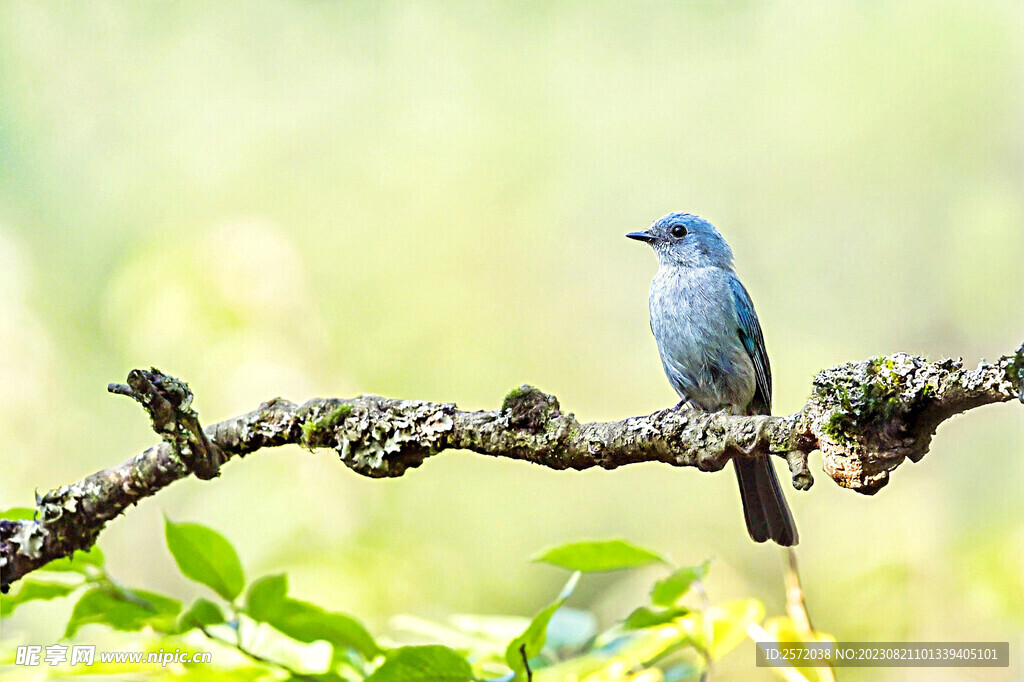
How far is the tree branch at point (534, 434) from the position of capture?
137cm

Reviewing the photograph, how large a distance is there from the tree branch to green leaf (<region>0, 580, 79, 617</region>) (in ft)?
0.54

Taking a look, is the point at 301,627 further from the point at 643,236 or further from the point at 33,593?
the point at 643,236

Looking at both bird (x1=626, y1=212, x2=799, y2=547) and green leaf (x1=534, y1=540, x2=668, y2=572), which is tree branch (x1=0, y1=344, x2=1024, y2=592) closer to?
green leaf (x1=534, y1=540, x2=668, y2=572)

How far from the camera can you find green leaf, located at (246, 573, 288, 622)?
1.69 meters

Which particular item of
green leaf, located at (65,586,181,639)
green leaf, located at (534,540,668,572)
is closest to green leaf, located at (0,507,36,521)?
green leaf, located at (65,586,181,639)

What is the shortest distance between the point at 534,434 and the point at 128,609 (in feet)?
2.89

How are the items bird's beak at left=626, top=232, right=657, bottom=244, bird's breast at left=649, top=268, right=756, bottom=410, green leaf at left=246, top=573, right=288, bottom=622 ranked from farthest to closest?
bird's beak at left=626, top=232, right=657, bottom=244 → bird's breast at left=649, top=268, right=756, bottom=410 → green leaf at left=246, top=573, right=288, bottom=622

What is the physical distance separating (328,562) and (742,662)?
3277 millimetres

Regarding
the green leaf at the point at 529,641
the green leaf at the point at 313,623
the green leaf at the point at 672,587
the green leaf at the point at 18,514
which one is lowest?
the green leaf at the point at 529,641

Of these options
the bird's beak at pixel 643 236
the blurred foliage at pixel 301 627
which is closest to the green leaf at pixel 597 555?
the blurred foliage at pixel 301 627

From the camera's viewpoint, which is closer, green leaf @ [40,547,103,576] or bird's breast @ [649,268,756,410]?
green leaf @ [40,547,103,576]

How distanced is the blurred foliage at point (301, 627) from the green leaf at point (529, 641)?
0.6 inches

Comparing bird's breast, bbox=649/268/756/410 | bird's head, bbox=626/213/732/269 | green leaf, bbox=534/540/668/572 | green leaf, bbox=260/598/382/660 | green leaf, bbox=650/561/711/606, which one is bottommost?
green leaf, bbox=260/598/382/660

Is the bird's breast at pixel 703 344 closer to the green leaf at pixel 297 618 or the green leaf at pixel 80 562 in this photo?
the green leaf at pixel 297 618
